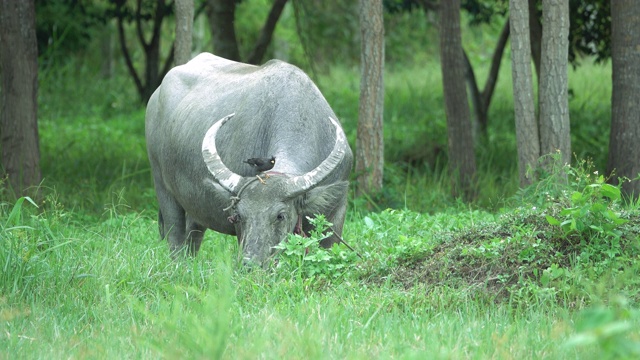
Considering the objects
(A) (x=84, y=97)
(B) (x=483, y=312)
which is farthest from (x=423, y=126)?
(B) (x=483, y=312)

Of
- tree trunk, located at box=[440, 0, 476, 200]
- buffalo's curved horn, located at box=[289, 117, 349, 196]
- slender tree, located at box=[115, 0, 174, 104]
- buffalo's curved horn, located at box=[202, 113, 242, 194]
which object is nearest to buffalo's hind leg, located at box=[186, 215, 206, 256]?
buffalo's curved horn, located at box=[202, 113, 242, 194]

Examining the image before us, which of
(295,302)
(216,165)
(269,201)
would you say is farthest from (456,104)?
(295,302)

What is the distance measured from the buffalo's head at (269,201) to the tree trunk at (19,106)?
3.71 metres

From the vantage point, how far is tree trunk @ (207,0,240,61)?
12.4m

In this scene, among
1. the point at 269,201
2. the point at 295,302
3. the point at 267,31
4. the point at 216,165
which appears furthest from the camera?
the point at 267,31

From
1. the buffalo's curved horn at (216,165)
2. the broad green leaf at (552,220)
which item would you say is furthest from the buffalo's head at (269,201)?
the broad green leaf at (552,220)

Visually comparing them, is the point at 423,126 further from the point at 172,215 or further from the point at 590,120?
the point at 172,215

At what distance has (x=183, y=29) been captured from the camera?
9016mm

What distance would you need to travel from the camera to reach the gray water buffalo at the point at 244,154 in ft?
19.1

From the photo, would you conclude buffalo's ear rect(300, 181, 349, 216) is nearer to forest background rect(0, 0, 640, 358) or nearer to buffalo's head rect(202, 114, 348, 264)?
buffalo's head rect(202, 114, 348, 264)

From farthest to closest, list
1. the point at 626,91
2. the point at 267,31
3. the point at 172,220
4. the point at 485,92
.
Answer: the point at 267,31 < the point at 485,92 < the point at 626,91 < the point at 172,220

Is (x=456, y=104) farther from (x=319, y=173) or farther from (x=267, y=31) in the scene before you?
(x=319, y=173)

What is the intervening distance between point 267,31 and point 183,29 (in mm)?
3951

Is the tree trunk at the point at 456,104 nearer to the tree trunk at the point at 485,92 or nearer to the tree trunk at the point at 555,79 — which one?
the tree trunk at the point at 555,79
